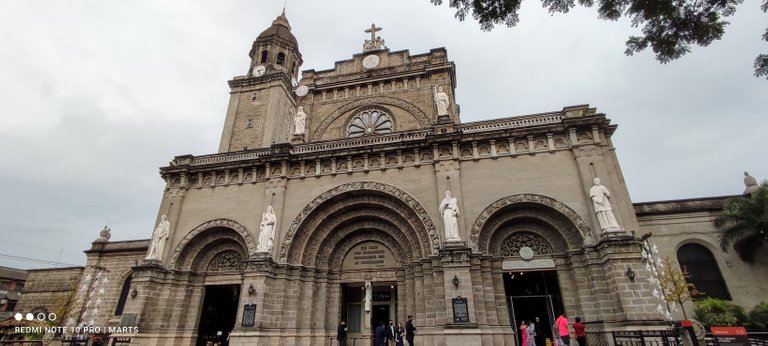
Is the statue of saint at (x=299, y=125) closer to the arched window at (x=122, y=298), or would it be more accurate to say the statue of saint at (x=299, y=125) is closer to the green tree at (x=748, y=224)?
the arched window at (x=122, y=298)

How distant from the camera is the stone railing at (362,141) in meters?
18.9

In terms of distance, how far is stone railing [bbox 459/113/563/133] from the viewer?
1747 cm

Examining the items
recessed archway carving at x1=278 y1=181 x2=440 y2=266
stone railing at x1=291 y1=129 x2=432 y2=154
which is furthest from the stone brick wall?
stone railing at x1=291 y1=129 x2=432 y2=154

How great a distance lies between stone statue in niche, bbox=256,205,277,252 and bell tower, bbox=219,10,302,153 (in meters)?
11.3

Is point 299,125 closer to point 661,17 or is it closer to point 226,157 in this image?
point 226,157

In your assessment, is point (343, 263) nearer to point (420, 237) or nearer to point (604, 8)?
point (420, 237)

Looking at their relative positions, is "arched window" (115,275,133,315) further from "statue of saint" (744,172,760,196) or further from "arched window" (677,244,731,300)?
"statue of saint" (744,172,760,196)

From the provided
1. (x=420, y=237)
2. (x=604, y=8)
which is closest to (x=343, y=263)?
(x=420, y=237)

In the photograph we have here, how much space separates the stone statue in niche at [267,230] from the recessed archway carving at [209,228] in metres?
1.06

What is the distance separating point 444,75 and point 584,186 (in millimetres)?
12476

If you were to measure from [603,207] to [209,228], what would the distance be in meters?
19.2

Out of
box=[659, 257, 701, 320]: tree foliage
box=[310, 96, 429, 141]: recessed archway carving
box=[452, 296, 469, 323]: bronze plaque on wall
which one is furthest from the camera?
box=[310, 96, 429, 141]: recessed archway carving

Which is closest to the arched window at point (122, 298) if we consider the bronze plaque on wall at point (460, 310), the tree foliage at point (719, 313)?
the bronze plaque on wall at point (460, 310)

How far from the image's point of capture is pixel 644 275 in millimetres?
13086
